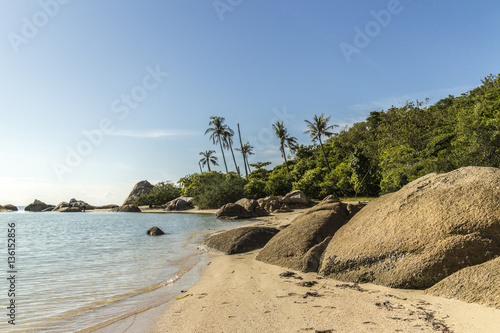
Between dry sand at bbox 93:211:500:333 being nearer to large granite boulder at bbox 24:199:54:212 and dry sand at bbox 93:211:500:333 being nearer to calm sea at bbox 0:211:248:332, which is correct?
calm sea at bbox 0:211:248:332

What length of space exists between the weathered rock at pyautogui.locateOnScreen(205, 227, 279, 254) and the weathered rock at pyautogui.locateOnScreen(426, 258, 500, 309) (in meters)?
6.29

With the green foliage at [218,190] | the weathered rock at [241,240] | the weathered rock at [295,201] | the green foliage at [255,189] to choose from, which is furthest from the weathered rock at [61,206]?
the weathered rock at [241,240]

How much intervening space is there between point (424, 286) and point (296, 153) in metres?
53.6

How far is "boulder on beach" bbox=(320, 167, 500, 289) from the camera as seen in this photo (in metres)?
4.95

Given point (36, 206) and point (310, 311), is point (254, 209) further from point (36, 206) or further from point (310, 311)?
point (36, 206)

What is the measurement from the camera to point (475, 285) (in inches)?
172

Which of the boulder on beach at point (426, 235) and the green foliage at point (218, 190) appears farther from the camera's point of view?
the green foliage at point (218, 190)

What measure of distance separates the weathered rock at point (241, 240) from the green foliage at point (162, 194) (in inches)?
2247

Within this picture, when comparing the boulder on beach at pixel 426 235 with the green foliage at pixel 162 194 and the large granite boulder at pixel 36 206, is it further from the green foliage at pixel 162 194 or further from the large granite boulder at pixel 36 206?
the large granite boulder at pixel 36 206

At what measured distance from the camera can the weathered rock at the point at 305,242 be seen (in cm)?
694

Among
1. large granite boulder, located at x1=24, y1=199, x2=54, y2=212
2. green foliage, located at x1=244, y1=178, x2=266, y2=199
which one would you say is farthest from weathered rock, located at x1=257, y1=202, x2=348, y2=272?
large granite boulder, located at x1=24, y1=199, x2=54, y2=212

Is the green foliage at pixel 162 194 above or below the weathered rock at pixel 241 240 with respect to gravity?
above

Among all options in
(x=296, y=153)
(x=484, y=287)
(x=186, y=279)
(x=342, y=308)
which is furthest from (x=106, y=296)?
(x=296, y=153)

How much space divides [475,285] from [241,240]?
717cm
